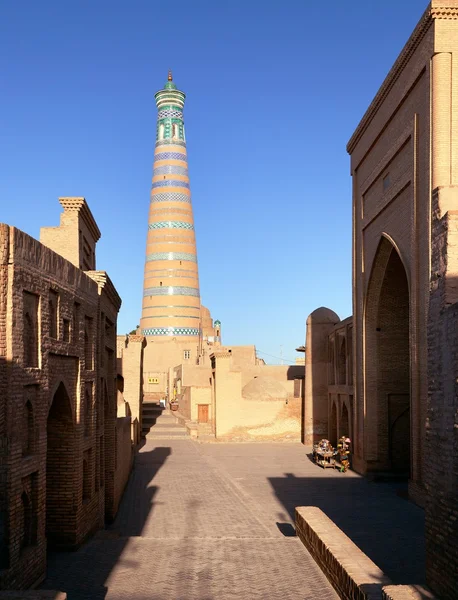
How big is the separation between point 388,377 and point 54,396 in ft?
35.9

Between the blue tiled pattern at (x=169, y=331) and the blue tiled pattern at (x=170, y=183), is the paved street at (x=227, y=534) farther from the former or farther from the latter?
the blue tiled pattern at (x=170, y=183)

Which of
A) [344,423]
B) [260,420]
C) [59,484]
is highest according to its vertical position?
[59,484]

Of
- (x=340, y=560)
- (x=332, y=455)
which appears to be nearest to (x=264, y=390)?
(x=332, y=455)

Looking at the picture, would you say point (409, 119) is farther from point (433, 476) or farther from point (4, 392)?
point (4, 392)

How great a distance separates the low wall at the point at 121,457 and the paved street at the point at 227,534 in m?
0.33

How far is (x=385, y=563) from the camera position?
32.1 ft

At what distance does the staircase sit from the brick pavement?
11272mm

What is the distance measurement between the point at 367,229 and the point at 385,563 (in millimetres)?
10732

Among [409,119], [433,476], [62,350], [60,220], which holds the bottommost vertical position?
[433,476]

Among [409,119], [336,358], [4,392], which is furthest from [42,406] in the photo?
[336,358]

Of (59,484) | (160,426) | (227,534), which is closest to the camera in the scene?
(59,484)

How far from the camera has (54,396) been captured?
9.22m

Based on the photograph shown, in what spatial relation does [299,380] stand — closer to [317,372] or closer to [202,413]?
[317,372]

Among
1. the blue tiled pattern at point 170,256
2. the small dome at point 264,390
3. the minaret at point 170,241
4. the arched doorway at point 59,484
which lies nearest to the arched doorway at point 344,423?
the small dome at point 264,390
